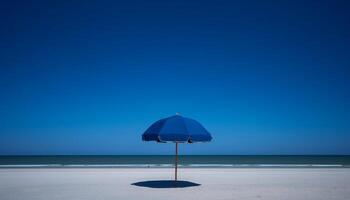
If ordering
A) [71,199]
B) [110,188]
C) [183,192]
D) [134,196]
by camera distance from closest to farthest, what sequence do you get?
[71,199], [134,196], [183,192], [110,188]

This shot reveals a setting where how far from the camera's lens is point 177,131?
11.7 m

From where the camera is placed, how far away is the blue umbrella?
37.9ft

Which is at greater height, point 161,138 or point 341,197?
point 161,138

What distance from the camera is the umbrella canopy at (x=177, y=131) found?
11539 millimetres

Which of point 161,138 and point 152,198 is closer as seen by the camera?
point 152,198

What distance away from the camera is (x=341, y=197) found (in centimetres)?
1053

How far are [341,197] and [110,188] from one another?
6.65 meters

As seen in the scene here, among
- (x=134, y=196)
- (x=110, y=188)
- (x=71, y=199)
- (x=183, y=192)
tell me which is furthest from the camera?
(x=110, y=188)

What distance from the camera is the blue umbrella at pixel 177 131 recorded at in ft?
37.9

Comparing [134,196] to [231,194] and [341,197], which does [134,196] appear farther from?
[341,197]

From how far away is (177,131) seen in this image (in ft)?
38.4

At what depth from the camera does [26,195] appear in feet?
35.5

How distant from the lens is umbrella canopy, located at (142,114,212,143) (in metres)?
11.5

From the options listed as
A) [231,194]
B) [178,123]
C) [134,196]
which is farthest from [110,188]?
[231,194]
